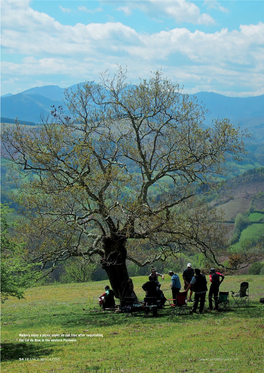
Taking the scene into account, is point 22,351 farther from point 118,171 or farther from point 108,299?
point 118,171

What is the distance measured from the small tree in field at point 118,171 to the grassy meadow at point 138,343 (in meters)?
3.82

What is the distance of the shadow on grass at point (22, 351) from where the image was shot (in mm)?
12562

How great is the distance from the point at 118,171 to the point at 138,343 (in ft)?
34.5

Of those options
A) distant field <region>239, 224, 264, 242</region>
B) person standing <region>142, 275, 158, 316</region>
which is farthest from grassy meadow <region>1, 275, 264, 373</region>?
distant field <region>239, 224, 264, 242</region>

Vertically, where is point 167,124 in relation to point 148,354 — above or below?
above

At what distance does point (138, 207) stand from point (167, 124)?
22.0 ft

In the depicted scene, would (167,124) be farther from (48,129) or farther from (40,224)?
(40,224)

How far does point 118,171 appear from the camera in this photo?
840 inches

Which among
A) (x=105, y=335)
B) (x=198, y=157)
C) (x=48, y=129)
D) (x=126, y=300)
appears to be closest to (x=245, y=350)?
(x=105, y=335)

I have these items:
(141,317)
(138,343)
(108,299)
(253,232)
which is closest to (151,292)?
(141,317)

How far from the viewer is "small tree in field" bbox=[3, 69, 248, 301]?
2023 cm

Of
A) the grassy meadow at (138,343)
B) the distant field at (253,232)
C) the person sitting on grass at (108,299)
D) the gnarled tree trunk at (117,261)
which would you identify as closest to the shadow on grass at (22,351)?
the grassy meadow at (138,343)

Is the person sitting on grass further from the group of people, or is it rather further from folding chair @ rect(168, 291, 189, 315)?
folding chair @ rect(168, 291, 189, 315)

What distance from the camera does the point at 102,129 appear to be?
25047 millimetres
